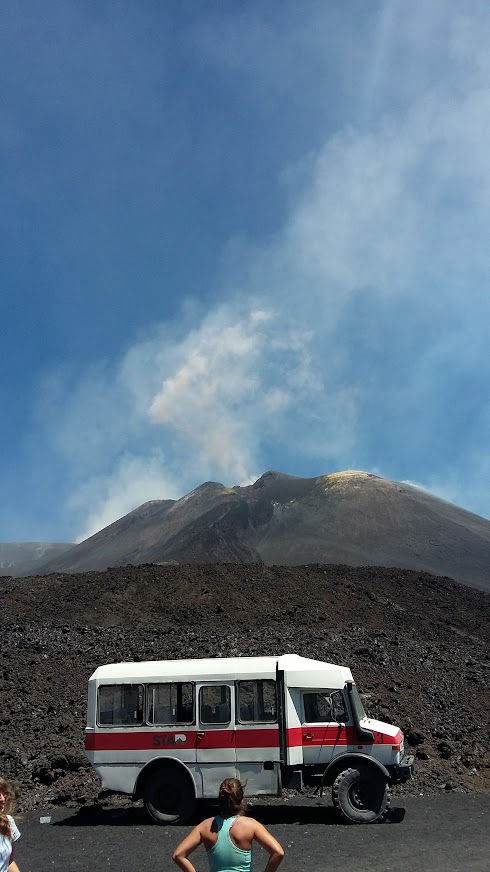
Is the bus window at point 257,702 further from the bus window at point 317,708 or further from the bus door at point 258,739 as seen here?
the bus window at point 317,708

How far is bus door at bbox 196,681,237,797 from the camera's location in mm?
11914

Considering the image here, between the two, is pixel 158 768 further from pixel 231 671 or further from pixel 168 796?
pixel 231 671

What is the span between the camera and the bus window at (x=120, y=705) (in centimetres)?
1252

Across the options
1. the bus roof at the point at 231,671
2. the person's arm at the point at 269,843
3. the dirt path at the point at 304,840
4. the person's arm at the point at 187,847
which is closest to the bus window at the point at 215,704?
the bus roof at the point at 231,671

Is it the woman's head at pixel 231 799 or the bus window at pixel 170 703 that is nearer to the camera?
the woman's head at pixel 231 799

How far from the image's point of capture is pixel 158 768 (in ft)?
39.9

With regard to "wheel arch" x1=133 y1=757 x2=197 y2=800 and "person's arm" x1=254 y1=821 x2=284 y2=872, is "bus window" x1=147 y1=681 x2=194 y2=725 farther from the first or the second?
"person's arm" x1=254 y1=821 x2=284 y2=872

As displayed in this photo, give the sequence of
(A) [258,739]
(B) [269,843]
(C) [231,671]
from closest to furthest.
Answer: (B) [269,843]
(A) [258,739]
(C) [231,671]

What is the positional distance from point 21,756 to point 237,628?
689 inches

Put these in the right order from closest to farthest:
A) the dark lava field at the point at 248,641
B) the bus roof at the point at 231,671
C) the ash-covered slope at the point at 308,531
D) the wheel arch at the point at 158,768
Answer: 1. the wheel arch at the point at 158,768
2. the bus roof at the point at 231,671
3. the dark lava field at the point at 248,641
4. the ash-covered slope at the point at 308,531

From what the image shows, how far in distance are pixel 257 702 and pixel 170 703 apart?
1668 millimetres

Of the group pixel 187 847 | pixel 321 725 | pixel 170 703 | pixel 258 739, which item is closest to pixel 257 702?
pixel 258 739

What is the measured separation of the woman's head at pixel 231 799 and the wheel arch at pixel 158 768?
8.02m

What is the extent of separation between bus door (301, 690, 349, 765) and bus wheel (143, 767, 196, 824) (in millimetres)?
2243
